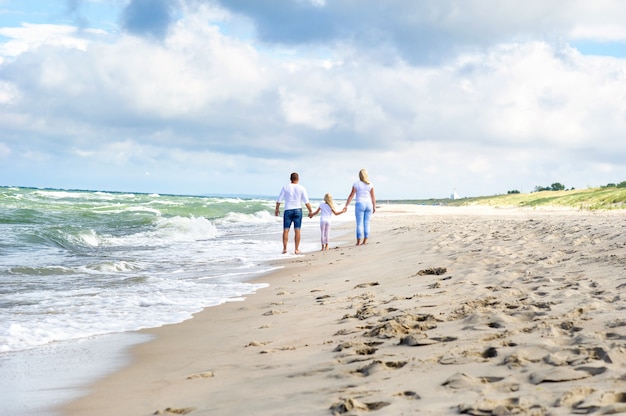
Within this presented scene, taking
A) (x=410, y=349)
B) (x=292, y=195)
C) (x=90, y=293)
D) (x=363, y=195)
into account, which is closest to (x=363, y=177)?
(x=363, y=195)

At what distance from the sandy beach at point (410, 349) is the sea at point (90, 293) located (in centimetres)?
39

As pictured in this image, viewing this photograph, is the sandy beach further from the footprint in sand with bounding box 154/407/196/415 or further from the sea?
the sea

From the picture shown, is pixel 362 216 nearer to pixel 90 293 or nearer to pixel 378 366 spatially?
pixel 90 293

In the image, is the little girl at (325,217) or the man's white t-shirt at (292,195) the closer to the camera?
the man's white t-shirt at (292,195)

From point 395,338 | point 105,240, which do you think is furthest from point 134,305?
point 105,240

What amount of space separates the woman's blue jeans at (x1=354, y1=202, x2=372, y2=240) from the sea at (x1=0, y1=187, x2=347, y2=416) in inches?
54.6

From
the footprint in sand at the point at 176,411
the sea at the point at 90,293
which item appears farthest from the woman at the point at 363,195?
the footprint in sand at the point at 176,411

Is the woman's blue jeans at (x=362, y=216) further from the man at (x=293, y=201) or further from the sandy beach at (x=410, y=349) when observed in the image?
the sandy beach at (x=410, y=349)

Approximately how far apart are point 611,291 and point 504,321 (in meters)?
1.51

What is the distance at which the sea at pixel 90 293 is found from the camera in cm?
536

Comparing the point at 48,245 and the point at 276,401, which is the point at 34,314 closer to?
the point at 276,401

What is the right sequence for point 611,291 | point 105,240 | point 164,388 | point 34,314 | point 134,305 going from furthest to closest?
point 105,240 < point 134,305 < point 34,314 < point 611,291 < point 164,388

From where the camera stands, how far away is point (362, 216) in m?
16.7

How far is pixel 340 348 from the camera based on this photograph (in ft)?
16.5
